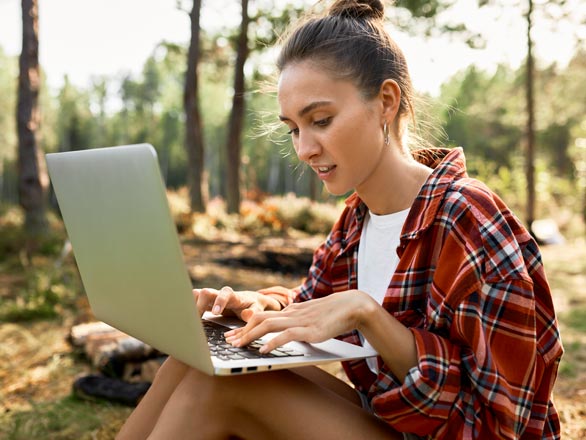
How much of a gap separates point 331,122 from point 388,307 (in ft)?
1.37

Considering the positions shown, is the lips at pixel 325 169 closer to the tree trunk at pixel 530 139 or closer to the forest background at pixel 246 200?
the forest background at pixel 246 200

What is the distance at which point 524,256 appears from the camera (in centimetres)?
121

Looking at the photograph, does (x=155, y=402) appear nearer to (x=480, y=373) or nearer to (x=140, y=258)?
(x=140, y=258)

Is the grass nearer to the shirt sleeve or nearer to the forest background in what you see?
the forest background

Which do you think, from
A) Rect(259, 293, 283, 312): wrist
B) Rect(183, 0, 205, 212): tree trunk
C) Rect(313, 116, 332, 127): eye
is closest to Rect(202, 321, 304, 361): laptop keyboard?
Rect(259, 293, 283, 312): wrist

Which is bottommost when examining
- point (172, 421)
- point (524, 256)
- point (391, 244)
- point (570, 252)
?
point (570, 252)

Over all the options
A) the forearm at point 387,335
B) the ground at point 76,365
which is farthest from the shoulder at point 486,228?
the ground at point 76,365

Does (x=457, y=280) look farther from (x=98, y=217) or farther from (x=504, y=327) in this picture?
(x=98, y=217)

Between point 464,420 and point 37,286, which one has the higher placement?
point 464,420

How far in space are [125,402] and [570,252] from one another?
26.4 feet

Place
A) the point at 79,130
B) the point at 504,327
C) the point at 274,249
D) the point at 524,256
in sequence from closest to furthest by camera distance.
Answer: the point at 504,327
the point at 524,256
the point at 274,249
the point at 79,130

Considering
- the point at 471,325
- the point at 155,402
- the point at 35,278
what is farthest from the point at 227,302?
the point at 35,278

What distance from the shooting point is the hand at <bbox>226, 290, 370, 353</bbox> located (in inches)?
40.7

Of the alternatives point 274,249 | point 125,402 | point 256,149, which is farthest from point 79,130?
point 125,402
